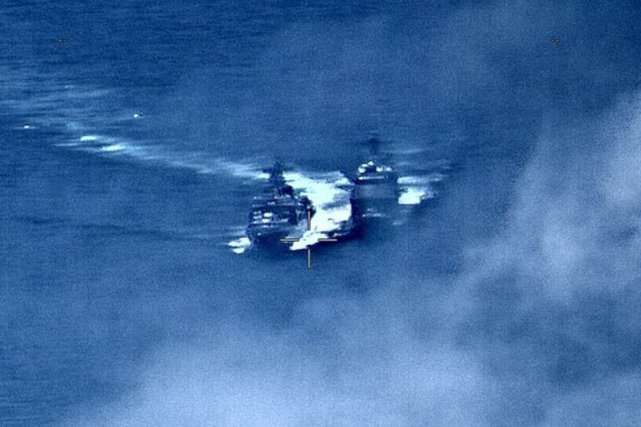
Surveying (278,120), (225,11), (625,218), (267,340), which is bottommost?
(267,340)

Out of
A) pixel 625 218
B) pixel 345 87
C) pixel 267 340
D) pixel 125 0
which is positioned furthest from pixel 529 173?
pixel 125 0

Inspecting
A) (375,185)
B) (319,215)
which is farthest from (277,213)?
(375,185)

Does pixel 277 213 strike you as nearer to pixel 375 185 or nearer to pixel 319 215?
pixel 319 215

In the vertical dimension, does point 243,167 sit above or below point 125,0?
below

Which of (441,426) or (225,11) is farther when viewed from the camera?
(225,11)

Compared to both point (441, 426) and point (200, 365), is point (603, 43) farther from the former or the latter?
point (200, 365)

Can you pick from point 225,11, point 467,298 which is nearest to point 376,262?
point 467,298
